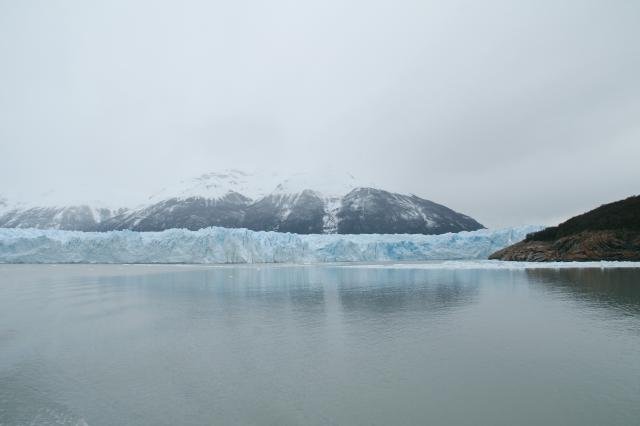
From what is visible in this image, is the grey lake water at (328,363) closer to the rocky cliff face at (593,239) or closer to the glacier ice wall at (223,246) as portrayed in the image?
the rocky cliff face at (593,239)

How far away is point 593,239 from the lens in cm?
3816

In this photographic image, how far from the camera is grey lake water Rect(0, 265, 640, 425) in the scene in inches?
234

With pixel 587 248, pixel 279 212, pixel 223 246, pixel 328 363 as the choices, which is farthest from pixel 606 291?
pixel 279 212

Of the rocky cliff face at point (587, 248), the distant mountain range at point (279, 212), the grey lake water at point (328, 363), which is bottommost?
the grey lake water at point (328, 363)

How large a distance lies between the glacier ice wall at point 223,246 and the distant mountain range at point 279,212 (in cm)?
7506

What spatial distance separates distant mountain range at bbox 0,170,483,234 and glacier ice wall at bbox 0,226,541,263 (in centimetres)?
7506

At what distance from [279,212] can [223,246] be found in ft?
341

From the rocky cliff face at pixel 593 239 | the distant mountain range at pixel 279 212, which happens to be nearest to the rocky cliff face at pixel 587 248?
the rocky cliff face at pixel 593 239

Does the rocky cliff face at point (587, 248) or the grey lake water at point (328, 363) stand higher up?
the rocky cliff face at point (587, 248)

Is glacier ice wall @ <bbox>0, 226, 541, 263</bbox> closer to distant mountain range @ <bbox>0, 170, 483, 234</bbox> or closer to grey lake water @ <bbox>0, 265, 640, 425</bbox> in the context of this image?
grey lake water @ <bbox>0, 265, 640, 425</bbox>

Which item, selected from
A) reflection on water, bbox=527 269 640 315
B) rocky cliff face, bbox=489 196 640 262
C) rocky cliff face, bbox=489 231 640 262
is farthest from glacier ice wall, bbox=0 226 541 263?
reflection on water, bbox=527 269 640 315

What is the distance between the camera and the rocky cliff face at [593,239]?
36.9 meters

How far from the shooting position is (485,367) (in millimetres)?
7832

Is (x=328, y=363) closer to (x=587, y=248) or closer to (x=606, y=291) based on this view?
(x=606, y=291)
